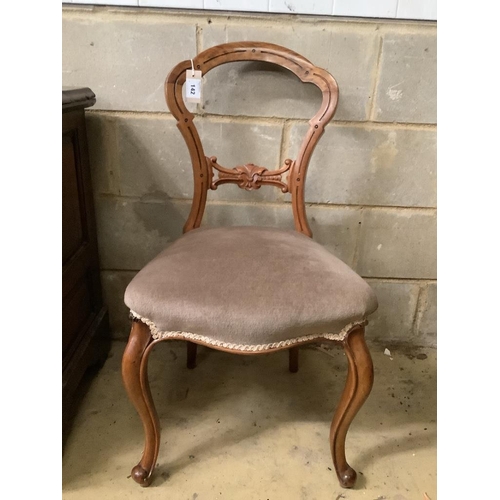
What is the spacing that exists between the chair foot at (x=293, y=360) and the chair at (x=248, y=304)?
406 mm

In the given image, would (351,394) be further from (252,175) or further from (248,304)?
(252,175)

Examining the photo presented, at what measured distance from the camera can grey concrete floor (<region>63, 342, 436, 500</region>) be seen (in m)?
1.05

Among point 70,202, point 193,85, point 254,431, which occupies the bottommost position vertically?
point 254,431

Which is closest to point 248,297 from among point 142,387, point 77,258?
point 142,387

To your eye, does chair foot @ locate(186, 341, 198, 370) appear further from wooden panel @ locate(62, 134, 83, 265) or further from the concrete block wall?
wooden panel @ locate(62, 134, 83, 265)

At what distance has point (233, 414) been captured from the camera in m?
1.27

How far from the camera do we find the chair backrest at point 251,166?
1137mm

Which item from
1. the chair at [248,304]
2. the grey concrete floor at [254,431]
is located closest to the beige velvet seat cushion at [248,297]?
the chair at [248,304]

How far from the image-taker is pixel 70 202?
118 centimetres

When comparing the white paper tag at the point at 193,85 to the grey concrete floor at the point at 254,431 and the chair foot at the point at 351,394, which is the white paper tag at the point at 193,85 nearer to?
the chair foot at the point at 351,394

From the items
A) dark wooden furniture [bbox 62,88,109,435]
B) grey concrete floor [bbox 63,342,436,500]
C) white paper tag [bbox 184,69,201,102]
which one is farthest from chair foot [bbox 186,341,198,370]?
white paper tag [bbox 184,69,201,102]

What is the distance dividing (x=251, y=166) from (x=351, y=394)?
0.64 meters
